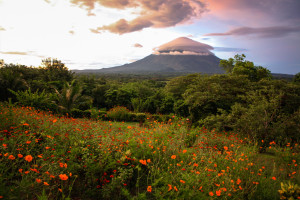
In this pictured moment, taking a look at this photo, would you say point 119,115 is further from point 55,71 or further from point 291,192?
point 55,71

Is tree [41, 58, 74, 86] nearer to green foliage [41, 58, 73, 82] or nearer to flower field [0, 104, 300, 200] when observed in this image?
green foliage [41, 58, 73, 82]

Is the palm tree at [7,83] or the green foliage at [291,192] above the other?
the palm tree at [7,83]

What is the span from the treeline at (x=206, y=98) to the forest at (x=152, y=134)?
0.06 m

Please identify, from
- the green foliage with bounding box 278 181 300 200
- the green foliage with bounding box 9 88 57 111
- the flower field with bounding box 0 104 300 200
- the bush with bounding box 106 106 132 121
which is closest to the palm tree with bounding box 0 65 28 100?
the green foliage with bounding box 9 88 57 111

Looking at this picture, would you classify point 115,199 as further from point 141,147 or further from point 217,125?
point 217,125

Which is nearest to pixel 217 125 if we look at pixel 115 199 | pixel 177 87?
pixel 115 199

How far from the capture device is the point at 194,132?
19.4ft

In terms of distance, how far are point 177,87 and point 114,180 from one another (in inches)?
775

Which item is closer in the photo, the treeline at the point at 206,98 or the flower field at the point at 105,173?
the flower field at the point at 105,173

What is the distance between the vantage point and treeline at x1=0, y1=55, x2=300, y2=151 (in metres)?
6.89

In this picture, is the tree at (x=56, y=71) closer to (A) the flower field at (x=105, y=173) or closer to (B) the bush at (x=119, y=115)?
(B) the bush at (x=119, y=115)

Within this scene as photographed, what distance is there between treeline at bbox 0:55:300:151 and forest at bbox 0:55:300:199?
6 centimetres

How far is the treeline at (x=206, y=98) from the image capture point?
6.89m

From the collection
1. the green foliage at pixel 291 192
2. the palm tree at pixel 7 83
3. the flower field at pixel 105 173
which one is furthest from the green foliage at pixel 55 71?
Result: the green foliage at pixel 291 192
